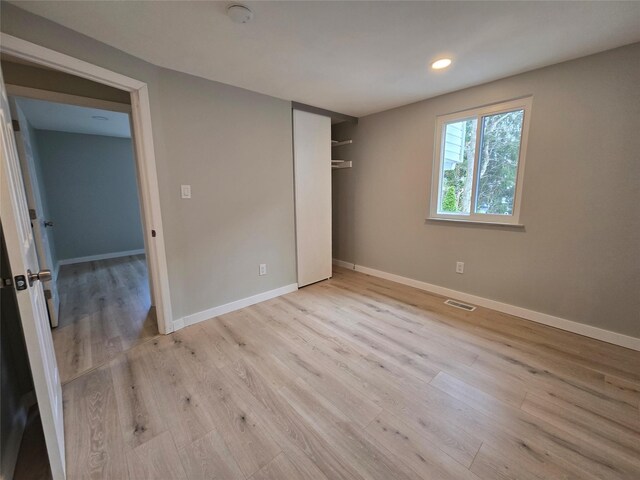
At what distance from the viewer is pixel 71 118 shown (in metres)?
3.82

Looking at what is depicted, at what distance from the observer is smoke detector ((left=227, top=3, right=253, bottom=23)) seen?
1475mm

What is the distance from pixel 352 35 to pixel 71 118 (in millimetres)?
4318

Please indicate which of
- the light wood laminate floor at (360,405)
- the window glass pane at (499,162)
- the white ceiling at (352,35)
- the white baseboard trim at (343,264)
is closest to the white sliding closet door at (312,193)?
the white baseboard trim at (343,264)

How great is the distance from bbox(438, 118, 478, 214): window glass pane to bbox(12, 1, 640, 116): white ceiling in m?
0.54

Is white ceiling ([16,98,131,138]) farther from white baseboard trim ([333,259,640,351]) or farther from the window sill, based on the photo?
white baseboard trim ([333,259,640,351])

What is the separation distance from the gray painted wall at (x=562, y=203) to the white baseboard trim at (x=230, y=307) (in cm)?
180

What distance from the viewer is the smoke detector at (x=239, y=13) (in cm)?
148

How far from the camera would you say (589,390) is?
170 centimetres

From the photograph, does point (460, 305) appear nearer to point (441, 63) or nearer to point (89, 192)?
point (441, 63)

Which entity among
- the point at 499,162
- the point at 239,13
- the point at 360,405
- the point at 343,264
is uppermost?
the point at 239,13

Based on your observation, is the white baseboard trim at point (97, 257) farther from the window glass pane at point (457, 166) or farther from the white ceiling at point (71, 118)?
the window glass pane at point (457, 166)

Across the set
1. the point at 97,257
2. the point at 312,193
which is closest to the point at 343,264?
the point at 312,193

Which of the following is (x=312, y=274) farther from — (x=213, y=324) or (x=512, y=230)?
(x=512, y=230)

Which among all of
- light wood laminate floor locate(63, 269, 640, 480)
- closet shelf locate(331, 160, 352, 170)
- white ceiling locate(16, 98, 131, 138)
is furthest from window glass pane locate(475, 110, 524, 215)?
white ceiling locate(16, 98, 131, 138)
